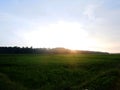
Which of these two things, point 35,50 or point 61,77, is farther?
point 35,50

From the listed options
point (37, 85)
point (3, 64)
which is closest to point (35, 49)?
point (3, 64)

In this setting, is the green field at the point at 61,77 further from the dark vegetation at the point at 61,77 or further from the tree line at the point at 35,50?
the tree line at the point at 35,50

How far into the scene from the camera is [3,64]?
4925cm

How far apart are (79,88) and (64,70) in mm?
12000

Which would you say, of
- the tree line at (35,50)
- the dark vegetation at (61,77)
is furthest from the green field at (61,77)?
the tree line at (35,50)

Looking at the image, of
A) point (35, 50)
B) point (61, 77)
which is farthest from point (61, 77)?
point (35, 50)

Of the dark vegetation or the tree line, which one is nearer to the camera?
the dark vegetation

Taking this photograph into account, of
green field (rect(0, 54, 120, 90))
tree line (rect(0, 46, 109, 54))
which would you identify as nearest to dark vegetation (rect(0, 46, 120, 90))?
green field (rect(0, 54, 120, 90))

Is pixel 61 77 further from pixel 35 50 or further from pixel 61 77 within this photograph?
pixel 35 50

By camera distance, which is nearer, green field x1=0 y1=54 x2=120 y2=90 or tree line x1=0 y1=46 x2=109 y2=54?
green field x1=0 y1=54 x2=120 y2=90

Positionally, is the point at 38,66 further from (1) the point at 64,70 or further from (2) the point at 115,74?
(2) the point at 115,74

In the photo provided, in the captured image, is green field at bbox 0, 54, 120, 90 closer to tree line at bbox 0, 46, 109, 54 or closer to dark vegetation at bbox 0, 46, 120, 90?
dark vegetation at bbox 0, 46, 120, 90

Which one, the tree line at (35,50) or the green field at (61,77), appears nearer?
the green field at (61,77)

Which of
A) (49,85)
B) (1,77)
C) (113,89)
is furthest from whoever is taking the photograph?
(1,77)
